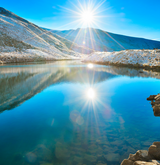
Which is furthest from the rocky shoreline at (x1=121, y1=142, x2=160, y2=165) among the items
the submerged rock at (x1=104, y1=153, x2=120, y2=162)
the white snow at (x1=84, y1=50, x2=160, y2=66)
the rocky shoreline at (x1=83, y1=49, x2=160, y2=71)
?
the white snow at (x1=84, y1=50, x2=160, y2=66)

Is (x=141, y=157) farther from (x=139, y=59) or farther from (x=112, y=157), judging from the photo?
(x=139, y=59)

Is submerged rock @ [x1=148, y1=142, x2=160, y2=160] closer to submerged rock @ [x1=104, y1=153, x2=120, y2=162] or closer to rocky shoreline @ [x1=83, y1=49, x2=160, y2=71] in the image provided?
submerged rock @ [x1=104, y1=153, x2=120, y2=162]

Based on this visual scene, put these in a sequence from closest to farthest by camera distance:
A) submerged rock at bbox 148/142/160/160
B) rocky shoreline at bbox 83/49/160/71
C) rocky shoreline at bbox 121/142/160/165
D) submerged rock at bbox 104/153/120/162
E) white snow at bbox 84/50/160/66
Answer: rocky shoreline at bbox 121/142/160/165, submerged rock at bbox 148/142/160/160, submerged rock at bbox 104/153/120/162, rocky shoreline at bbox 83/49/160/71, white snow at bbox 84/50/160/66

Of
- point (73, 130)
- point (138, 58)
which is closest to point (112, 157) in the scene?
point (73, 130)

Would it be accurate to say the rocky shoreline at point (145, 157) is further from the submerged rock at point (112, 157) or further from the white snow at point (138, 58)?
the white snow at point (138, 58)

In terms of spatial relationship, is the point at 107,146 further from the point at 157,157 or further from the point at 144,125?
the point at 144,125

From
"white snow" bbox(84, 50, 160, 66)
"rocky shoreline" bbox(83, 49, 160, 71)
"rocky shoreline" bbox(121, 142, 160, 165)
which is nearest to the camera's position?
"rocky shoreline" bbox(121, 142, 160, 165)

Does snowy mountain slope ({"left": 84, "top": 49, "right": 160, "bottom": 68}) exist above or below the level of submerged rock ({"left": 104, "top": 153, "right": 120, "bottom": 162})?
above

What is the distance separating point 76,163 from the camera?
4.89m

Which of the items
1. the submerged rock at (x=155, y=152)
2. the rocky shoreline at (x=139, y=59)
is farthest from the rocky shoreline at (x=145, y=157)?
the rocky shoreline at (x=139, y=59)

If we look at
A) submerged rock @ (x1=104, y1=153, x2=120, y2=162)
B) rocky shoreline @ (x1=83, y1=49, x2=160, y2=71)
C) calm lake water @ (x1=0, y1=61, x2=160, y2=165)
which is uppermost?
rocky shoreline @ (x1=83, y1=49, x2=160, y2=71)

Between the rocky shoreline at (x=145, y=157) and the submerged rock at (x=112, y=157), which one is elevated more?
the rocky shoreline at (x=145, y=157)

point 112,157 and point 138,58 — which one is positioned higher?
point 138,58

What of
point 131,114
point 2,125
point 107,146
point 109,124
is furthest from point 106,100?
point 2,125
